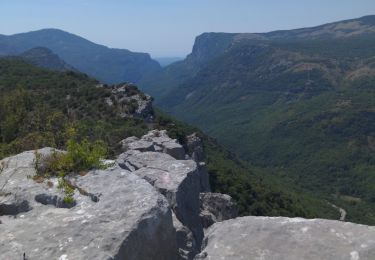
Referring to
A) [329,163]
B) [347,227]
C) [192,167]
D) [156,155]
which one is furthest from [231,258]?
[329,163]

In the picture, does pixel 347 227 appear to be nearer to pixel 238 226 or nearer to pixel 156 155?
pixel 238 226

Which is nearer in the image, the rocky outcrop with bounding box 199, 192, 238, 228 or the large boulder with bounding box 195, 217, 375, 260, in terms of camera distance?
the large boulder with bounding box 195, 217, 375, 260

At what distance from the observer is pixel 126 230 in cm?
686

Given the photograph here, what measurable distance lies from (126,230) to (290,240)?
2.34m

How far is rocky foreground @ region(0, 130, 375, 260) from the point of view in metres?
6.57

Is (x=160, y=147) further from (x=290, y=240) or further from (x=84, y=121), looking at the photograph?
(x=84, y=121)

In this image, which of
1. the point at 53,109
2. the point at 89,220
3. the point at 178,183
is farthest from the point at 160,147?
the point at 53,109

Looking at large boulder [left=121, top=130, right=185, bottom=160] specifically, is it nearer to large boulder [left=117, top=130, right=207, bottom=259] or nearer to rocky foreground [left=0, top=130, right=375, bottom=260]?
large boulder [left=117, top=130, right=207, bottom=259]

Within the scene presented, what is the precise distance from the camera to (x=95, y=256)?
6434 mm

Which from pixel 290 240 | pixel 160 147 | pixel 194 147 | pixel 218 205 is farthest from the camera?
pixel 194 147

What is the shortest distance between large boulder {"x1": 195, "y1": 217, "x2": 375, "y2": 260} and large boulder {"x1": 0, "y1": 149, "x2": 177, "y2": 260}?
85 centimetres

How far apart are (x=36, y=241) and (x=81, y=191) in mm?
1491

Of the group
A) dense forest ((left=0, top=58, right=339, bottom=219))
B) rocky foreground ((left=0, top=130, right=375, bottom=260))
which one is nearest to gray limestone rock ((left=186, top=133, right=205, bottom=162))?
dense forest ((left=0, top=58, right=339, bottom=219))

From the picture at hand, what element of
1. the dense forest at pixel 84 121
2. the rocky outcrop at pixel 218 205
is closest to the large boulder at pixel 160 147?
the dense forest at pixel 84 121
